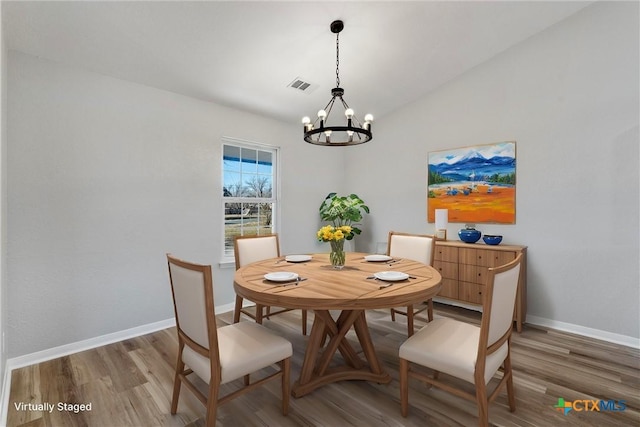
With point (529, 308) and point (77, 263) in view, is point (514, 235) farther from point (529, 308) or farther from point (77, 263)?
point (77, 263)

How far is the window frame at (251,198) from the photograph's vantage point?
3.82 metres

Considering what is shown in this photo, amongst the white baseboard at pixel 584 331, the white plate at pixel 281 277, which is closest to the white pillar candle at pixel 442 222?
the white baseboard at pixel 584 331

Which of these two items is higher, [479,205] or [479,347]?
[479,205]

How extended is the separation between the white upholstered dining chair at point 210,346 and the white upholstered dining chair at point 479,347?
2.61 ft

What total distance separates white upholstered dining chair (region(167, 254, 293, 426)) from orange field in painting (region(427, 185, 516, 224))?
3.07m

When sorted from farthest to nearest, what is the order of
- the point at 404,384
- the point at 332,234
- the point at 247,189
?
1. the point at 247,189
2. the point at 332,234
3. the point at 404,384

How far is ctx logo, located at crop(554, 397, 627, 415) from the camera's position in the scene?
196cm

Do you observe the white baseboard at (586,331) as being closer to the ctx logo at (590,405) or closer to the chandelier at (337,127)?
the ctx logo at (590,405)

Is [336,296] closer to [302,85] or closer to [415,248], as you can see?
[415,248]

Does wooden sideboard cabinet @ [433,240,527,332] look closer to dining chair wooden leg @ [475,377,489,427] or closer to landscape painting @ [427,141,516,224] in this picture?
landscape painting @ [427,141,516,224]

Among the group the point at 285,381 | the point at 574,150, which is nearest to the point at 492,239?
the point at 574,150

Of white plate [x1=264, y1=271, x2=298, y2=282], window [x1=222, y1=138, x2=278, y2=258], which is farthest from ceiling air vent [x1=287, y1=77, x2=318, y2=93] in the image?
white plate [x1=264, y1=271, x2=298, y2=282]

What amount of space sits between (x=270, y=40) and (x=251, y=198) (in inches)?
79.1

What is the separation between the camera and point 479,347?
1.56 meters
